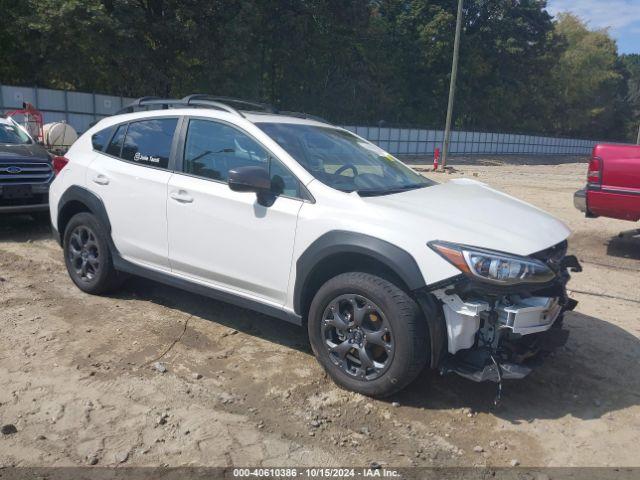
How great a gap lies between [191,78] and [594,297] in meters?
25.1

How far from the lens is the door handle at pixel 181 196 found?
4242 mm

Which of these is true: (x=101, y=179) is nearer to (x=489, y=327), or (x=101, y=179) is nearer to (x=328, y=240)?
(x=328, y=240)

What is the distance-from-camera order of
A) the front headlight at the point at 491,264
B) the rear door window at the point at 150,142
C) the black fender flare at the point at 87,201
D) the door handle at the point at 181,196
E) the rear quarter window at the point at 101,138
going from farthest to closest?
the rear quarter window at the point at 101,138
the black fender flare at the point at 87,201
the rear door window at the point at 150,142
the door handle at the point at 181,196
the front headlight at the point at 491,264

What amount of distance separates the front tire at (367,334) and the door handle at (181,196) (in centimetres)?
133

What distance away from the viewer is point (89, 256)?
5180mm

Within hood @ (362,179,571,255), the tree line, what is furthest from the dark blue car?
the tree line

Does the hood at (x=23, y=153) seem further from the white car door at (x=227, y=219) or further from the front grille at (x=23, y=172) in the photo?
the white car door at (x=227, y=219)

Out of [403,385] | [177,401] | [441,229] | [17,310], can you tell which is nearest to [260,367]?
[177,401]

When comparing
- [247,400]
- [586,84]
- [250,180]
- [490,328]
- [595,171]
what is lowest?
[247,400]

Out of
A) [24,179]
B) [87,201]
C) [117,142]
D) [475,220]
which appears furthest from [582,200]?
[24,179]

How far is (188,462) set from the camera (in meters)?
→ 2.88

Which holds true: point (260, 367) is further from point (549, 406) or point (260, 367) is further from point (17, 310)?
point (17, 310)

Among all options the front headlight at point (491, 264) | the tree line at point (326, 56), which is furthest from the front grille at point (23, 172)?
the tree line at point (326, 56)

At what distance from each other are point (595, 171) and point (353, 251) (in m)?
5.25
